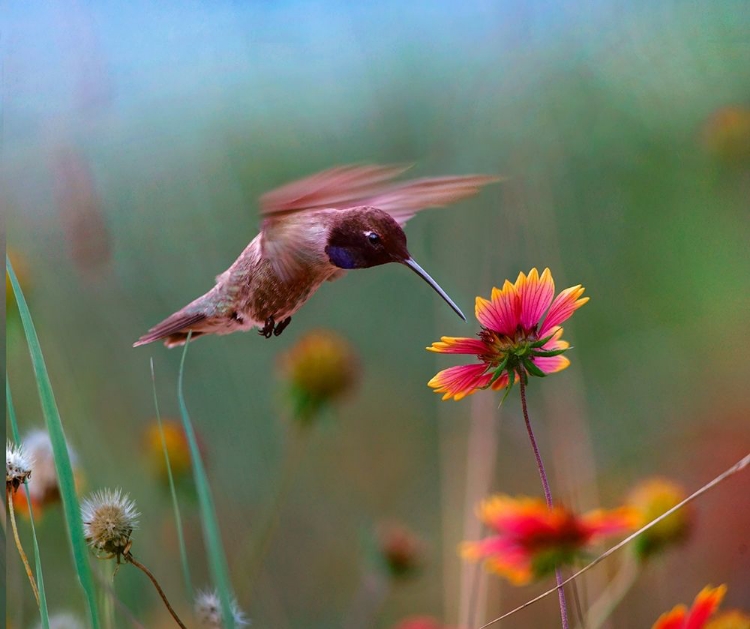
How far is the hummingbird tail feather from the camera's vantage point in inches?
40.3

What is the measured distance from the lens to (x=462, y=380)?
2.78 feet

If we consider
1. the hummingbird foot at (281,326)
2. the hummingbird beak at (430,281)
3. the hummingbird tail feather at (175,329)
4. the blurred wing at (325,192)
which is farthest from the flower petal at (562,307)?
the hummingbird tail feather at (175,329)

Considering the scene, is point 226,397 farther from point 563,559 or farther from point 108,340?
point 563,559

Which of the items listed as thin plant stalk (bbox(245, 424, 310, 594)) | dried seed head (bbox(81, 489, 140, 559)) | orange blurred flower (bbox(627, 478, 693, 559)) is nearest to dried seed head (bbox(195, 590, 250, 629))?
thin plant stalk (bbox(245, 424, 310, 594))

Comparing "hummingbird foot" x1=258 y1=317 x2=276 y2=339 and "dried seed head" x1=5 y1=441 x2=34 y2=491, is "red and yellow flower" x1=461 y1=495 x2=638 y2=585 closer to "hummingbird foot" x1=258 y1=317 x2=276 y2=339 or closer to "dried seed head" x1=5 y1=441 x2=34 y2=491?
"hummingbird foot" x1=258 y1=317 x2=276 y2=339

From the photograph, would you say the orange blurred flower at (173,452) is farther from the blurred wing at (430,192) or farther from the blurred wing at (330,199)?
the blurred wing at (430,192)

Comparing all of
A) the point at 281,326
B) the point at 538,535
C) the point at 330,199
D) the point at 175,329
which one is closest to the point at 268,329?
the point at 281,326

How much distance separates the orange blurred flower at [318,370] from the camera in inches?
39.6

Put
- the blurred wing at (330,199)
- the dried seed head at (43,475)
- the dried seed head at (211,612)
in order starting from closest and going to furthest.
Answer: the blurred wing at (330,199), the dried seed head at (211,612), the dried seed head at (43,475)

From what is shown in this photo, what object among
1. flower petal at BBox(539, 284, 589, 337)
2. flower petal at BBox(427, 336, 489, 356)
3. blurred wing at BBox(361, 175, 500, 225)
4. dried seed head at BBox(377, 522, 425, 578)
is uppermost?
blurred wing at BBox(361, 175, 500, 225)

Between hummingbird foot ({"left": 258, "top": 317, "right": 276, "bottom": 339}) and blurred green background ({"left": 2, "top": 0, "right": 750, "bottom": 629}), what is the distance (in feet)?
0.08

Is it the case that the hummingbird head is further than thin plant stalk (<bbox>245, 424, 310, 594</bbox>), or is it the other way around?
thin plant stalk (<bbox>245, 424, 310, 594</bbox>)

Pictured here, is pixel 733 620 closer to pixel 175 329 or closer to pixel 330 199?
pixel 330 199

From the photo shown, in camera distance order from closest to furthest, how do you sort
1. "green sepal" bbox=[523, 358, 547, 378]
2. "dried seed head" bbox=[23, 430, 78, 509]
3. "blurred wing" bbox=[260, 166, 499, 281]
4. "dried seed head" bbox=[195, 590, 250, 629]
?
"green sepal" bbox=[523, 358, 547, 378], "blurred wing" bbox=[260, 166, 499, 281], "dried seed head" bbox=[195, 590, 250, 629], "dried seed head" bbox=[23, 430, 78, 509]
